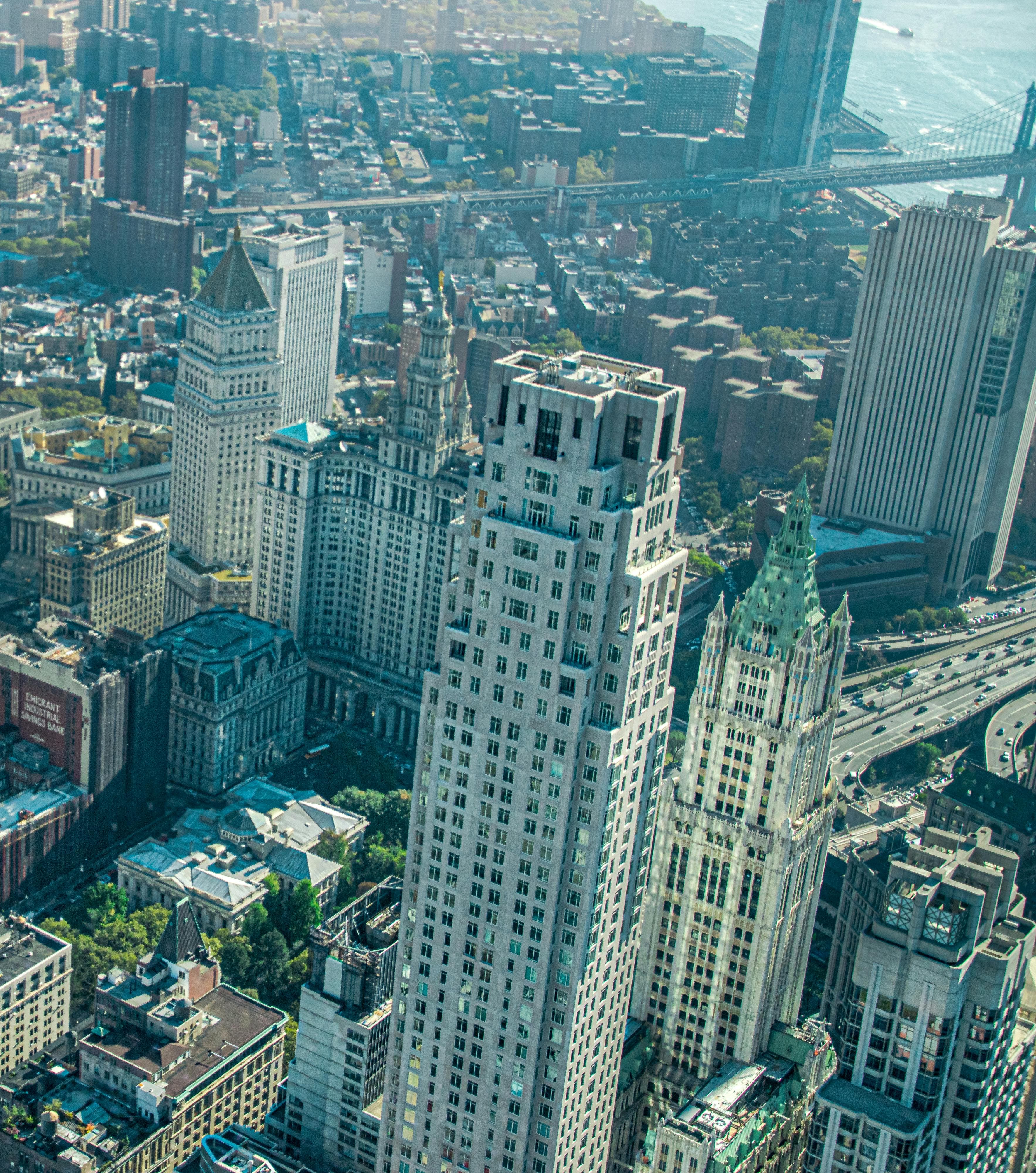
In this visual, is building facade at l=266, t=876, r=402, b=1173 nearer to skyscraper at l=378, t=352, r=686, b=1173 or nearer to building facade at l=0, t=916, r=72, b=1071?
skyscraper at l=378, t=352, r=686, b=1173

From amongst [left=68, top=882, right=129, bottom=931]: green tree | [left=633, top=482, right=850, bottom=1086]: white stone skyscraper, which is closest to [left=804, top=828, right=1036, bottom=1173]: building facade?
[left=633, top=482, right=850, bottom=1086]: white stone skyscraper

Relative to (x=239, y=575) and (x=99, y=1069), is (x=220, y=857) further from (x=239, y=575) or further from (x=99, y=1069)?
(x=239, y=575)

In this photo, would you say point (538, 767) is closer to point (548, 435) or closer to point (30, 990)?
point (548, 435)

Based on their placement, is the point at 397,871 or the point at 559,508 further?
the point at 397,871

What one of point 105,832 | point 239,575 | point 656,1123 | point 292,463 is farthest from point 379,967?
point 239,575

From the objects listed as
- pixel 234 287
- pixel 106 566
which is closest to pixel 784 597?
pixel 106 566

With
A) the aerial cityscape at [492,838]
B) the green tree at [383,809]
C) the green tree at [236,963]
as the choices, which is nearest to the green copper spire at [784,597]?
the aerial cityscape at [492,838]
